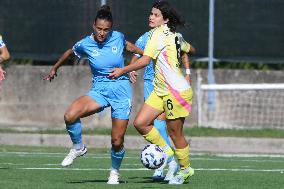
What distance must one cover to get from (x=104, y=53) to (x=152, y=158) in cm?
167

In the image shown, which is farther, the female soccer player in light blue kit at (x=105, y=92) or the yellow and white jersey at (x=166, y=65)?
the female soccer player in light blue kit at (x=105, y=92)

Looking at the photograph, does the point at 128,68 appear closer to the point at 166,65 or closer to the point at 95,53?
the point at 166,65

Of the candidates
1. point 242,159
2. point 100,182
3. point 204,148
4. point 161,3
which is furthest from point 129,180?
point 204,148

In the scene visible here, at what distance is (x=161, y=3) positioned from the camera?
44.5 feet

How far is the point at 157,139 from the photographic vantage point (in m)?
13.5

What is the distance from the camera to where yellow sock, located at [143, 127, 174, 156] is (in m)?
13.4

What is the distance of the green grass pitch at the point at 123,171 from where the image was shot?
12938 mm

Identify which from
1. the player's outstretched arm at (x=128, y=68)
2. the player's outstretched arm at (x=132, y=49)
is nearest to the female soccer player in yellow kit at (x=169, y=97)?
the player's outstretched arm at (x=128, y=68)

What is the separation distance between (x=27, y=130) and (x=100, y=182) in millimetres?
8747

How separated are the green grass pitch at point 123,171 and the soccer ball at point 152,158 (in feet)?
0.80

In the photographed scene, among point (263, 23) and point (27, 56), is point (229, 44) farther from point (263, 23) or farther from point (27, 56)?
point (27, 56)

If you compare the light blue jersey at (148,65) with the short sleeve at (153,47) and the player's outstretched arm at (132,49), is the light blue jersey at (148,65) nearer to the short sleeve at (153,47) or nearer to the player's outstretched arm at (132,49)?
the player's outstretched arm at (132,49)

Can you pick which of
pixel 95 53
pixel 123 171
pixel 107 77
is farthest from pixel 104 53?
pixel 123 171

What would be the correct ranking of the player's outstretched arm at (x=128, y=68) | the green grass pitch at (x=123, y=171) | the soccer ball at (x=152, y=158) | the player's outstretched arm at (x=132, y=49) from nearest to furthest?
the player's outstretched arm at (x=128, y=68) → the soccer ball at (x=152, y=158) → the green grass pitch at (x=123, y=171) → the player's outstretched arm at (x=132, y=49)
